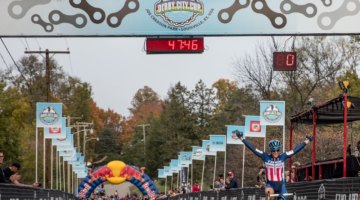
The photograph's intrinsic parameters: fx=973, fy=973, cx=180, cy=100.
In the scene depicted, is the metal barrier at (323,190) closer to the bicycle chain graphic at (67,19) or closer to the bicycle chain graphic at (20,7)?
the bicycle chain graphic at (67,19)

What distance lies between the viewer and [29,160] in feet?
295

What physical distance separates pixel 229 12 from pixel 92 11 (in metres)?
3.88

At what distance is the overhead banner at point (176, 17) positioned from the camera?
27.3 meters

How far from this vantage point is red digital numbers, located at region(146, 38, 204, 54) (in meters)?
26.0

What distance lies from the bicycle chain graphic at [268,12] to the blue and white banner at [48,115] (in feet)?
44.9

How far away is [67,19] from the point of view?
2734 centimetres

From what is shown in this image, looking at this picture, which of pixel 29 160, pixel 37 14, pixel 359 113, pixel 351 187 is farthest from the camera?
pixel 29 160

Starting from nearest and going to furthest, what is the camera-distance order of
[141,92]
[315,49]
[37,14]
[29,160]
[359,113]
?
[359,113], [37,14], [315,49], [29,160], [141,92]

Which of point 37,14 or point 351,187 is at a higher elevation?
point 37,14

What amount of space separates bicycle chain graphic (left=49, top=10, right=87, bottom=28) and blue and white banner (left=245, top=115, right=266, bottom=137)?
1176 cm

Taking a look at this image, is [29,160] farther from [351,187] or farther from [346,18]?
[351,187]

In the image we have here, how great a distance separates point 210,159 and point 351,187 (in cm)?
7951

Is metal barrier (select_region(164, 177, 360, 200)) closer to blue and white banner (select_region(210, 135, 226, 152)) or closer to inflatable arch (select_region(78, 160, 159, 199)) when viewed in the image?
blue and white banner (select_region(210, 135, 226, 152))

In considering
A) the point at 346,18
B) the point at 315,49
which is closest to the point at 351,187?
the point at 346,18
